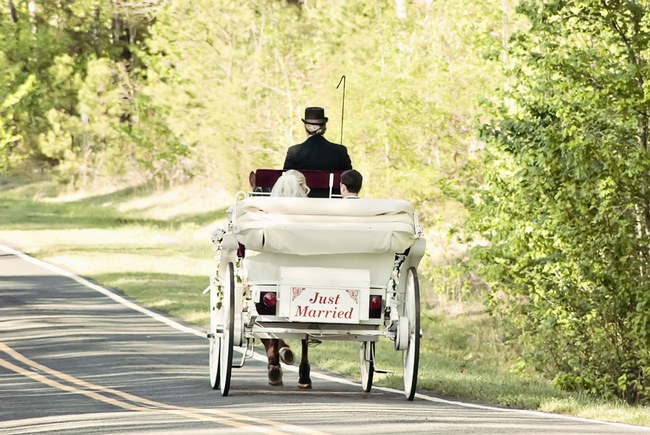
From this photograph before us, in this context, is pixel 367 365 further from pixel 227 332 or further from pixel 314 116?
pixel 314 116

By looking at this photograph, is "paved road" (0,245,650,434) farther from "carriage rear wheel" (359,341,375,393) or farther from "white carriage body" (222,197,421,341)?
"white carriage body" (222,197,421,341)

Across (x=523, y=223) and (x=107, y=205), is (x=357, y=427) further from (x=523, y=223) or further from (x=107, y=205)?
(x=107, y=205)

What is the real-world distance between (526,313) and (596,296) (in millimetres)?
2479

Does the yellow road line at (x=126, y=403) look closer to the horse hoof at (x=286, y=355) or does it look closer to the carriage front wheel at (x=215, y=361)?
the carriage front wheel at (x=215, y=361)

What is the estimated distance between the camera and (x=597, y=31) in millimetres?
19781

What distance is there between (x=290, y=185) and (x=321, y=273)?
128cm

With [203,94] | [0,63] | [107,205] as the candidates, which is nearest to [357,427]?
[203,94]

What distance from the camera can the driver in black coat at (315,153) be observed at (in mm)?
13867

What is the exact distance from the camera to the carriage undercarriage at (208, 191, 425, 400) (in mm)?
12312

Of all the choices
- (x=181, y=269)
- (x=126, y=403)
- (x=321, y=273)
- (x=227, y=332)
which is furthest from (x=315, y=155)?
(x=181, y=269)

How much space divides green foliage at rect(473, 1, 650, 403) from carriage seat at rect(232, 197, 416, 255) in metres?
6.35

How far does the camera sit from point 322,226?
1234cm

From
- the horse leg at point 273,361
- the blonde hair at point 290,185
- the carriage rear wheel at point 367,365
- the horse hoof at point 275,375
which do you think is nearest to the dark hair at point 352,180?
the blonde hair at point 290,185

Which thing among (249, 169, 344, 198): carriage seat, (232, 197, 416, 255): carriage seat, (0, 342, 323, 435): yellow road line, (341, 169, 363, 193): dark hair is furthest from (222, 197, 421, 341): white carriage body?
(249, 169, 344, 198): carriage seat
